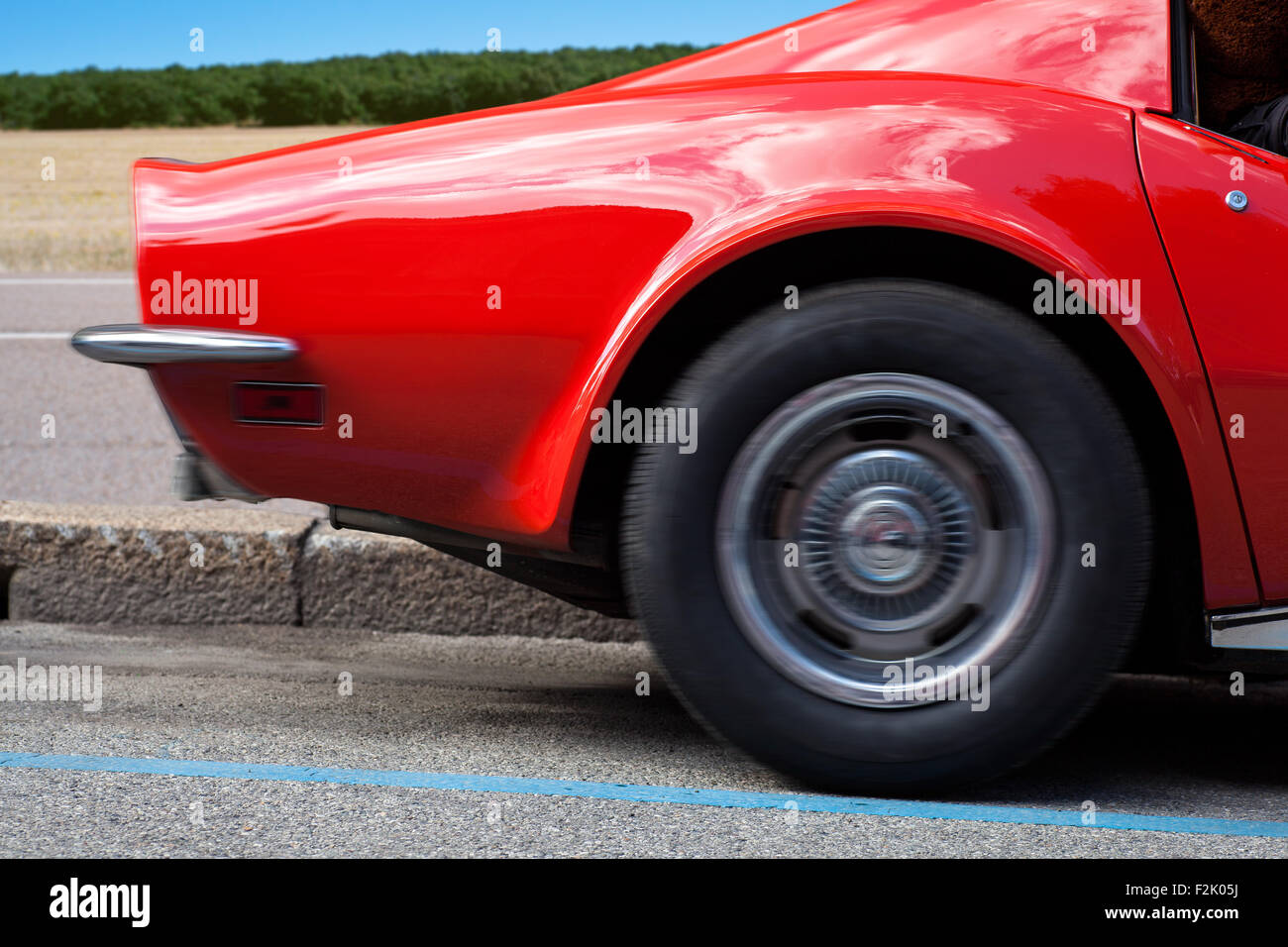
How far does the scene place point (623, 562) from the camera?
2.20 m

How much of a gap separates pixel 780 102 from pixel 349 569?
1.87 meters

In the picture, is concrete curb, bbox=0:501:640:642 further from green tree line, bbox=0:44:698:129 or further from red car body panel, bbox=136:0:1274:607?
green tree line, bbox=0:44:698:129

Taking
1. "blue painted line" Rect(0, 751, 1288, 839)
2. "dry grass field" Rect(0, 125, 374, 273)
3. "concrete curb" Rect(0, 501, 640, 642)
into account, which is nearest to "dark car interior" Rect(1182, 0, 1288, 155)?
"blue painted line" Rect(0, 751, 1288, 839)

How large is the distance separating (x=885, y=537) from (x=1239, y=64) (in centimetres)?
117

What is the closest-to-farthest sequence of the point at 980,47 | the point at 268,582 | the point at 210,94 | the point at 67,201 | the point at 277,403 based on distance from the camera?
the point at 277,403
the point at 980,47
the point at 268,582
the point at 67,201
the point at 210,94

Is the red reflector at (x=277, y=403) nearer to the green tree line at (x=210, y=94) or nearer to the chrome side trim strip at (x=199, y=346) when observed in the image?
the chrome side trim strip at (x=199, y=346)

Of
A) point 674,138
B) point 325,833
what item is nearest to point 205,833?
point 325,833

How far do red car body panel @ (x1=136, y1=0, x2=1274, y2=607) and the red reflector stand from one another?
25mm

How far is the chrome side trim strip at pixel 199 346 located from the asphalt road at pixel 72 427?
1855 millimetres

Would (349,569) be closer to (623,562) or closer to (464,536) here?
(464,536)

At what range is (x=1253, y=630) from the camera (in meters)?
2.08

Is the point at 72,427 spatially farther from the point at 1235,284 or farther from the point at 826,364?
the point at 1235,284

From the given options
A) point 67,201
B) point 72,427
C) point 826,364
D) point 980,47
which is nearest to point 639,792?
point 826,364

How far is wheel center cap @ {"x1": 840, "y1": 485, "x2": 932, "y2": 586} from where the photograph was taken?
214 centimetres
